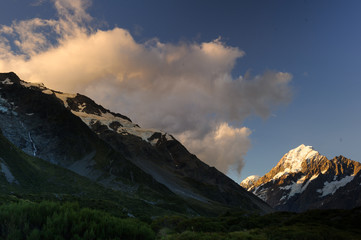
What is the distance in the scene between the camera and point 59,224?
17.7 m

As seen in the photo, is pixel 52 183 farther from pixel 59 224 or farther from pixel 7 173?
pixel 59 224

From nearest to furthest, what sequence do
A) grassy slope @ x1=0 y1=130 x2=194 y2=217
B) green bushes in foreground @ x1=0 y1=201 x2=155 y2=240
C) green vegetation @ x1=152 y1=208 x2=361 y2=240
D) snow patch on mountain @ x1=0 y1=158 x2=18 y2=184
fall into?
green bushes in foreground @ x1=0 y1=201 x2=155 y2=240 < green vegetation @ x1=152 y1=208 x2=361 y2=240 < snow patch on mountain @ x1=0 y1=158 x2=18 y2=184 < grassy slope @ x1=0 y1=130 x2=194 y2=217

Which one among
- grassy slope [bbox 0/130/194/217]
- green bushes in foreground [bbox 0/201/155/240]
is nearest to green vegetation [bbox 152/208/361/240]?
green bushes in foreground [bbox 0/201/155/240]

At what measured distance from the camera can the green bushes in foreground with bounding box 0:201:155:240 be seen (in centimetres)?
1700

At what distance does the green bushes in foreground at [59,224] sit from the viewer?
17000 millimetres

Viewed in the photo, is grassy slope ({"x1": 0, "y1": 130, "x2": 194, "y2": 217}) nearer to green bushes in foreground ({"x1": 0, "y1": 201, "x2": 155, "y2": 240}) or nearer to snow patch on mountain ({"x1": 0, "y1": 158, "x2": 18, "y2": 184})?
snow patch on mountain ({"x1": 0, "y1": 158, "x2": 18, "y2": 184})

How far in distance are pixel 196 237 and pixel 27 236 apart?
18.5 m

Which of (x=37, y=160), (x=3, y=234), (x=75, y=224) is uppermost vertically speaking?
(x=37, y=160)

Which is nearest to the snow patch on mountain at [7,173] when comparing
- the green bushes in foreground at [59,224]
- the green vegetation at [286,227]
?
the green vegetation at [286,227]

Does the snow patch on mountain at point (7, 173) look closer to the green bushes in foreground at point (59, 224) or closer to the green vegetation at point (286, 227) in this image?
the green vegetation at point (286, 227)

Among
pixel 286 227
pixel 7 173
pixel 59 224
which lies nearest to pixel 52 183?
pixel 7 173

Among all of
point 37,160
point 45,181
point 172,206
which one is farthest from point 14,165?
point 172,206

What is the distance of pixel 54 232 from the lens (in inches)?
675

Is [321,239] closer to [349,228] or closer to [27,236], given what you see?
[349,228]
